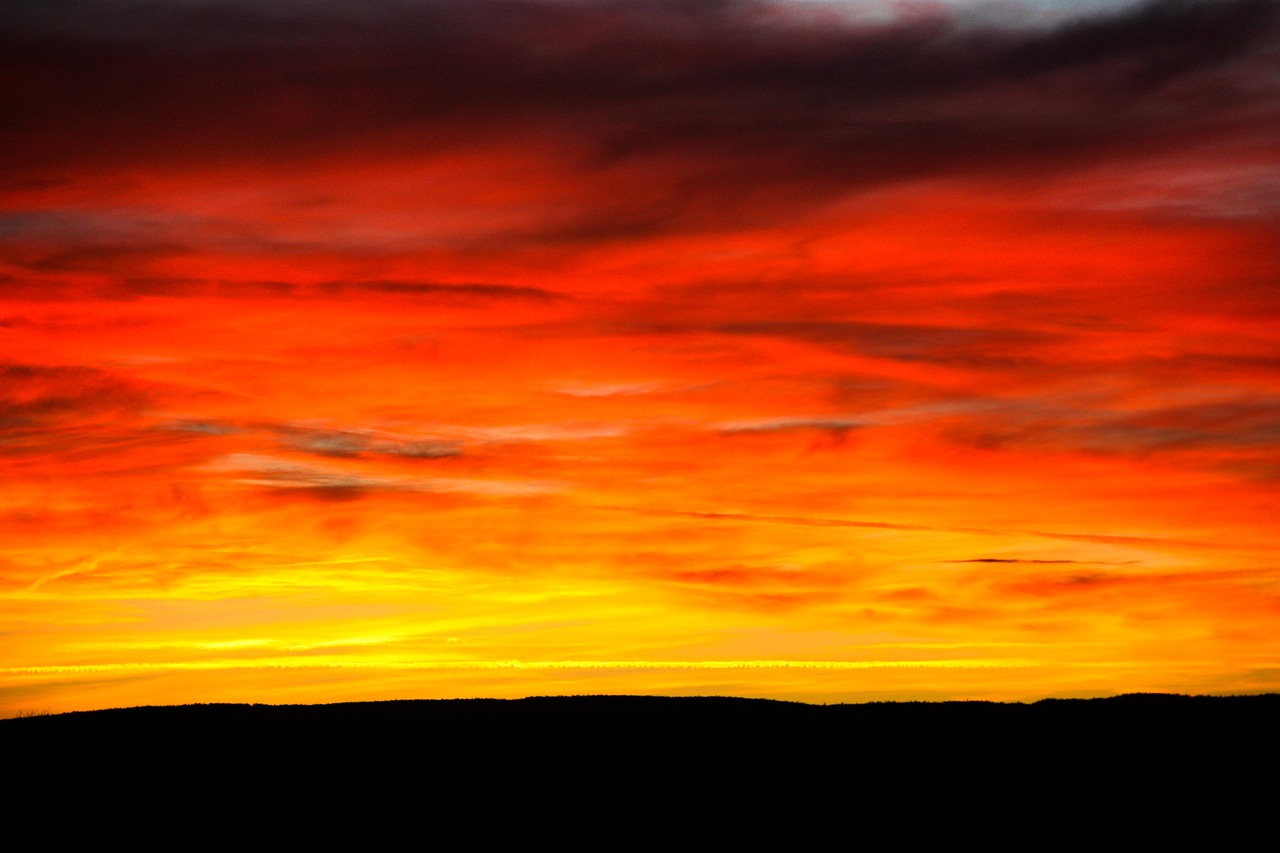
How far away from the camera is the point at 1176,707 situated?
130 ft

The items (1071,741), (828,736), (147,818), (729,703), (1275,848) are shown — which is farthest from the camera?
(729,703)

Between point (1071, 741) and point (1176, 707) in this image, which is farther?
point (1176, 707)

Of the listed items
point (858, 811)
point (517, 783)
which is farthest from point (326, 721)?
point (858, 811)

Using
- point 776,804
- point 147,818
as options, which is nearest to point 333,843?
point 147,818

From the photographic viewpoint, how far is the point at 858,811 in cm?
2945

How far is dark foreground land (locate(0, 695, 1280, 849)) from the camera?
27.7 m

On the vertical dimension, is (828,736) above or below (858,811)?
above

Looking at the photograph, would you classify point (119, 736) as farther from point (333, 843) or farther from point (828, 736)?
point (828, 736)

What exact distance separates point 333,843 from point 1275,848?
621 inches

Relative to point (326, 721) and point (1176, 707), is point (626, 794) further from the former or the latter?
point (1176, 707)

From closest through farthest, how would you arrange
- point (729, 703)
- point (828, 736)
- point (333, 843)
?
point (333, 843), point (828, 736), point (729, 703)

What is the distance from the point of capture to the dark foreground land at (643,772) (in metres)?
27.7

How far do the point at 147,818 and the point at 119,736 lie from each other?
9.19 m

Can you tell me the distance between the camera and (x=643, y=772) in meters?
34.4
